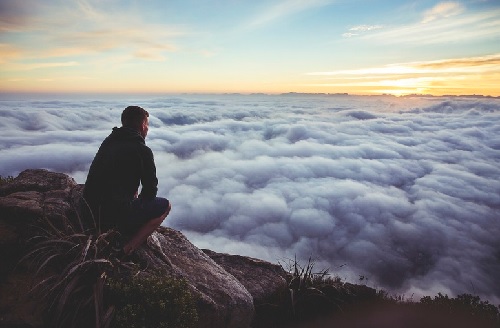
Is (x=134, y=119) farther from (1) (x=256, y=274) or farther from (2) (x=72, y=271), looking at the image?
(1) (x=256, y=274)

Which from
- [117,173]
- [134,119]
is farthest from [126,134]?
[117,173]

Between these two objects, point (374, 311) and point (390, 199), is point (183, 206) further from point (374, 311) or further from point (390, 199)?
point (374, 311)

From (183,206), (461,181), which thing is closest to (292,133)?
(461,181)

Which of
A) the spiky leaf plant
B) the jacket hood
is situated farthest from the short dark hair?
the spiky leaf plant

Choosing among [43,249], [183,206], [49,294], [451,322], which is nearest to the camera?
[49,294]

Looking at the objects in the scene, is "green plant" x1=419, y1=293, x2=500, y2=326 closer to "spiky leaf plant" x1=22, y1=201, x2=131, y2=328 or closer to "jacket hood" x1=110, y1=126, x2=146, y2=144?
"spiky leaf plant" x1=22, y1=201, x2=131, y2=328

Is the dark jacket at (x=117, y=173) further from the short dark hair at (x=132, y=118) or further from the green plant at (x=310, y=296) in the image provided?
the green plant at (x=310, y=296)

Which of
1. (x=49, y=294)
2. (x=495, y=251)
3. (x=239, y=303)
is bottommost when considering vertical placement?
(x=495, y=251)

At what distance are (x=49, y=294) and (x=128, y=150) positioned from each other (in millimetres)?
1776

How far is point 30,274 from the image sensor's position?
362cm

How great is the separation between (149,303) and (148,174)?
1.60 m

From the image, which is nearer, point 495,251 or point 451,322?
point 451,322

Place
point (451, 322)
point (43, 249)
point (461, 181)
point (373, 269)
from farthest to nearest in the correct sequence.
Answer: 1. point (461, 181)
2. point (373, 269)
3. point (451, 322)
4. point (43, 249)

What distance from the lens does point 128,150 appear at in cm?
396
